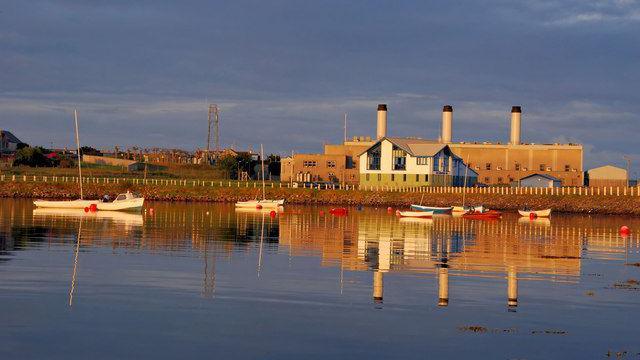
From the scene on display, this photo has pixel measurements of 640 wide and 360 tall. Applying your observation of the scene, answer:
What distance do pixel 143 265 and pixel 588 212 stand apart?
97.6 metres

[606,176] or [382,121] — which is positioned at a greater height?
[382,121]

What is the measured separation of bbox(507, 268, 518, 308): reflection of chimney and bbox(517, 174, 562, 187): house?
11582 cm

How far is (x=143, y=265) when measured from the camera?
137 ft

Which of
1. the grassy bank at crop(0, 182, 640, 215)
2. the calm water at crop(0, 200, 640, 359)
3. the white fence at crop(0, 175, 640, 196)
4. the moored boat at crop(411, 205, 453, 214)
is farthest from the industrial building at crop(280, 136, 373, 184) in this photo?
the calm water at crop(0, 200, 640, 359)

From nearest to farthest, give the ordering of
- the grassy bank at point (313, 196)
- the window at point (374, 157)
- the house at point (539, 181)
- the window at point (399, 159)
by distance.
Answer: the grassy bank at point (313, 196)
the window at point (399, 159)
the window at point (374, 157)
the house at point (539, 181)

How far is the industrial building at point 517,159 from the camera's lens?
166m

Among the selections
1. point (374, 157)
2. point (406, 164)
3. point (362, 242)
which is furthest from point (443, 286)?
point (374, 157)

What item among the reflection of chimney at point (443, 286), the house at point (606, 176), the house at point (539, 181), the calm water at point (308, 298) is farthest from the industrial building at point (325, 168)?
the reflection of chimney at point (443, 286)

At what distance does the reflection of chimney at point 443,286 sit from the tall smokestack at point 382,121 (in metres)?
130

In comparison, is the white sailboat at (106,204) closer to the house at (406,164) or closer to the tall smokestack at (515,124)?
the house at (406,164)

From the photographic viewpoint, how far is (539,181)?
515ft

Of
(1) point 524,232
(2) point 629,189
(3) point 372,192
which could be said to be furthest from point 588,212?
(1) point 524,232

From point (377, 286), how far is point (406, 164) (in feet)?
386

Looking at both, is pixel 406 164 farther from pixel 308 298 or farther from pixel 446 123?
pixel 308 298
